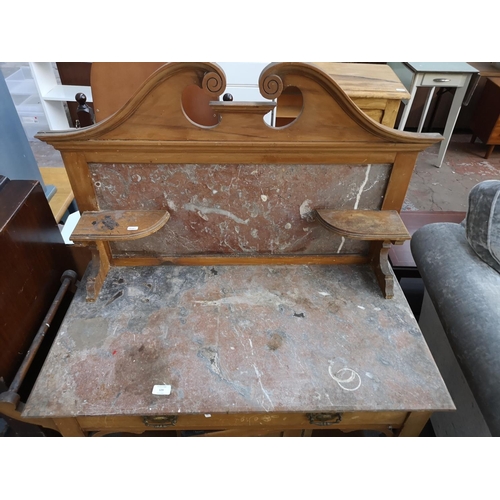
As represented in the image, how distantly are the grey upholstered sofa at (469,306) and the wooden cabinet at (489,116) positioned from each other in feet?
7.53

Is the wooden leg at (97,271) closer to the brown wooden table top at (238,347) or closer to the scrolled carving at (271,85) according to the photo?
the brown wooden table top at (238,347)

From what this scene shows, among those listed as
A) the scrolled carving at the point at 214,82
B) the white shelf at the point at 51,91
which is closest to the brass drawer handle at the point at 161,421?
the scrolled carving at the point at 214,82

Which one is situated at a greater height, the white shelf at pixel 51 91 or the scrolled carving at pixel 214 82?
A: the scrolled carving at pixel 214 82

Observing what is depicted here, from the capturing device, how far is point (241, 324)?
47.8 inches

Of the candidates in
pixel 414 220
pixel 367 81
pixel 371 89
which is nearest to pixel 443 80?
pixel 367 81

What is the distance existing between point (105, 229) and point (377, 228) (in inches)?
32.8

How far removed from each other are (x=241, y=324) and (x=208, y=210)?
38 centimetres

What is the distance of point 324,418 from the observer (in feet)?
3.58

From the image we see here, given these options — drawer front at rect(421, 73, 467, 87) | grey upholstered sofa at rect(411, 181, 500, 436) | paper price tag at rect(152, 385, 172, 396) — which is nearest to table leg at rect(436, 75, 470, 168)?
drawer front at rect(421, 73, 467, 87)

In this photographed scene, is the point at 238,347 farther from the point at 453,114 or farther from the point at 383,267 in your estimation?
the point at 453,114

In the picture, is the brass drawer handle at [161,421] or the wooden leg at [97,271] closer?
the brass drawer handle at [161,421]

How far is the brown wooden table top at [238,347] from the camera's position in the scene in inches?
40.4

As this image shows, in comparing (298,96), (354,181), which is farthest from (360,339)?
(298,96)
